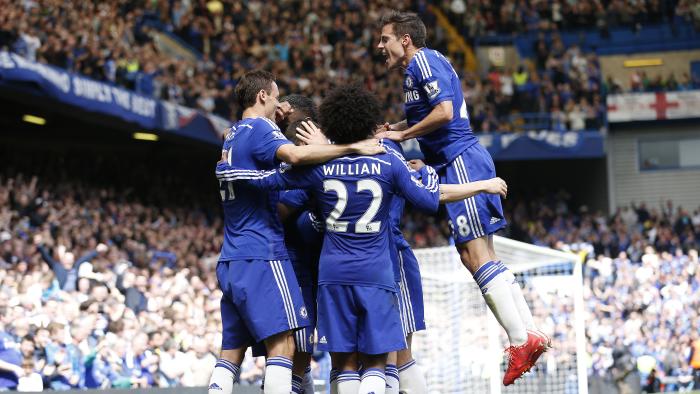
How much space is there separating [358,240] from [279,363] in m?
0.94

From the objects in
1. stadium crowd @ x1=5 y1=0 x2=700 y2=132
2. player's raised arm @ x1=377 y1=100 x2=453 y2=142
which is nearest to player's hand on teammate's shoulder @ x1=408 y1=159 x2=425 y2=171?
player's raised arm @ x1=377 y1=100 x2=453 y2=142

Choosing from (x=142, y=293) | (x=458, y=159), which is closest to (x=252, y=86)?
(x=458, y=159)

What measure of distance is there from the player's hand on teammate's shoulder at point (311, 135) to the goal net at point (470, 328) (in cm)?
470

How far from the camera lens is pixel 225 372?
7156 mm

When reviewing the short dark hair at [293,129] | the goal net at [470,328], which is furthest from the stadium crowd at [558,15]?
the short dark hair at [293,129]

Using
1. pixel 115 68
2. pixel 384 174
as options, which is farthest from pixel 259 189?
pixel 115 68

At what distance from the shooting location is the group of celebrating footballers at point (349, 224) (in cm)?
664

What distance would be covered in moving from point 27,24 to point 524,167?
53.8 feet

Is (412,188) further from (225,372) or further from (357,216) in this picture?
(225,372)

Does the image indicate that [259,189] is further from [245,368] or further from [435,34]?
[435,34]

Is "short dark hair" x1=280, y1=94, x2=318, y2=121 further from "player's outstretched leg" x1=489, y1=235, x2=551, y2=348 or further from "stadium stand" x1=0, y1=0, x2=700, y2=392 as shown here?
"stadium stand" x1=0, y1=0, x2=700, y2=392

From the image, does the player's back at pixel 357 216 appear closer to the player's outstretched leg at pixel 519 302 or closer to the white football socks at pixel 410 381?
the white football socks at pixel 410 381

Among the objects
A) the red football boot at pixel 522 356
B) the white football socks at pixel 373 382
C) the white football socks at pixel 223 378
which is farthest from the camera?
the red football boot at pixel 522 356

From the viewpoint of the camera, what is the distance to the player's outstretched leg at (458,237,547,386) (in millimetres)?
7250
